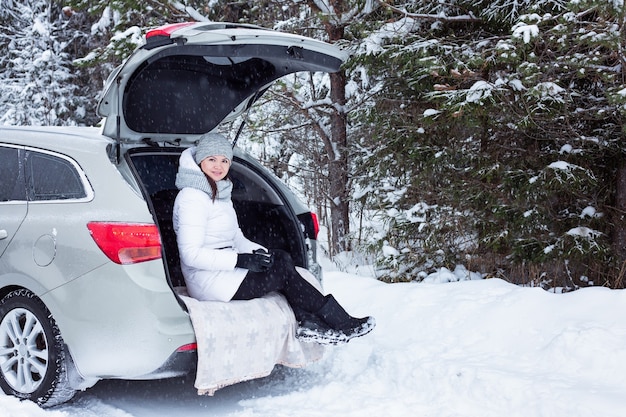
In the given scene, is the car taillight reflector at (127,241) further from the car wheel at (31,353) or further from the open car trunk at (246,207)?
the open car trunk at (246,207)

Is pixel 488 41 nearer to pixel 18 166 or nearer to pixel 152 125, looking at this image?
pixel 152 125

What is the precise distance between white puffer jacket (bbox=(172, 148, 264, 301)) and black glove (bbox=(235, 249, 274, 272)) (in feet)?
0.15

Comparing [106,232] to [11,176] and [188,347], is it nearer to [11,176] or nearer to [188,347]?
[188,347]

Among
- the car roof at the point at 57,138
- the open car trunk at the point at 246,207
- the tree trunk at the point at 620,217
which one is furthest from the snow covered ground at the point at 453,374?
the tree trunk at the point at 620,217

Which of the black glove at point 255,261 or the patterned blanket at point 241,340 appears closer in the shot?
the patterned blanket at point 241,340

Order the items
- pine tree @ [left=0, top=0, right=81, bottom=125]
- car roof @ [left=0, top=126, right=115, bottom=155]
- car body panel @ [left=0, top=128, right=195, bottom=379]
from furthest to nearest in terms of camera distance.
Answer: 1. pine tree @ [left=0, top=0, right=81, bottom=125]
2. car roof @ [left=0, top=126, right=115, bottom=155]
3. car body panel @ [left=0, top=128, right=195, bottom=379]

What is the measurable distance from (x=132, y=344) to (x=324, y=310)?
1.24 metres

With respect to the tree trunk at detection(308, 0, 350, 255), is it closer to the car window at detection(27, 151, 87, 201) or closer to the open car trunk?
the open car trunk

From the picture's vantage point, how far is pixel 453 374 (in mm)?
3906

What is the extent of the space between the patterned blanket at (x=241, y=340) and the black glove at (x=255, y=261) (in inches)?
8.2

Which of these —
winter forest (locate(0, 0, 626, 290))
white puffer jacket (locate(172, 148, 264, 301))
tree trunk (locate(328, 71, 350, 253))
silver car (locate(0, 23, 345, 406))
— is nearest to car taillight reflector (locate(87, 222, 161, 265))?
silver car (locate(0, 23, 345, 406))

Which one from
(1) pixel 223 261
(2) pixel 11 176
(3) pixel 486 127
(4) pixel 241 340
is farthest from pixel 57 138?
(3) pixel 486 127

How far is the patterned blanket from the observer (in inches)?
134

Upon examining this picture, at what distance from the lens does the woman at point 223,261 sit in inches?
149
